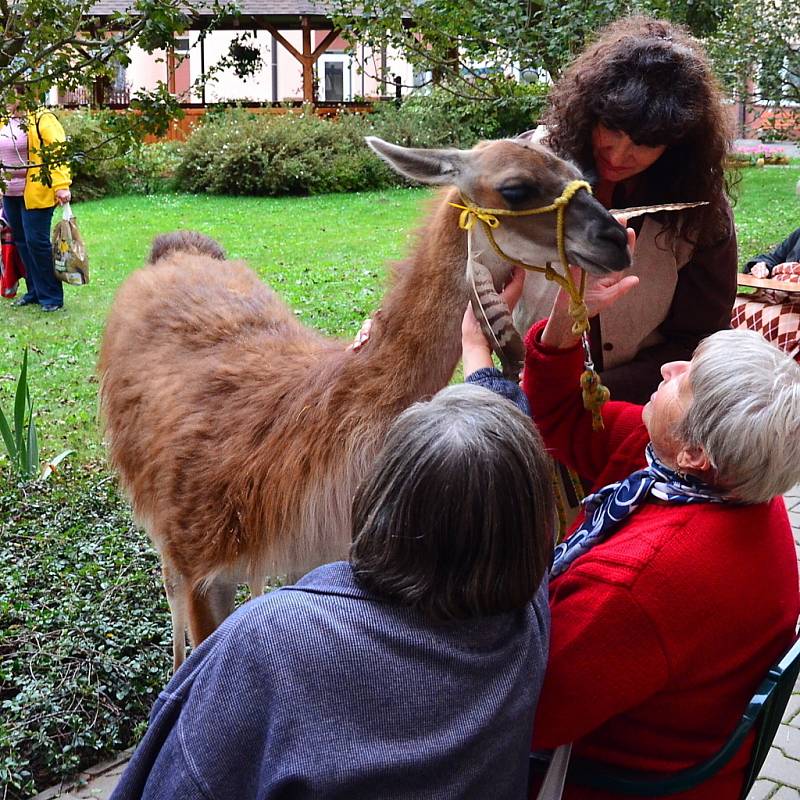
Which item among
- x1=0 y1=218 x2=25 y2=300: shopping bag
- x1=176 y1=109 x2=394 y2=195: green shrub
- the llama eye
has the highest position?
x1=176 y1=109 x2=394 y2=195: green shrub

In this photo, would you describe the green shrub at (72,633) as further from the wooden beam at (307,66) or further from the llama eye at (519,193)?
the wooden beam at (307,66)

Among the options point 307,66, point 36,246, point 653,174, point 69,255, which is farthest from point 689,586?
point 307,66

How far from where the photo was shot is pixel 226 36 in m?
31.2

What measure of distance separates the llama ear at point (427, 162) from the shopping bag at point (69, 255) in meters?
6.44

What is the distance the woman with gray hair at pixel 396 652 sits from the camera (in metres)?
1.46

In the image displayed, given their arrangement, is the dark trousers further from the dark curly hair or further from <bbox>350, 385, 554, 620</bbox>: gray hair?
<bbox>350, 385, 554, 620</bbox>: gray hair

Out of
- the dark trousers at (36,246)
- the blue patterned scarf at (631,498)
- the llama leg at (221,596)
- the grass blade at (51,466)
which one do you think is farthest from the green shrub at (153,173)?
the blue patterned scarf at (631,498)

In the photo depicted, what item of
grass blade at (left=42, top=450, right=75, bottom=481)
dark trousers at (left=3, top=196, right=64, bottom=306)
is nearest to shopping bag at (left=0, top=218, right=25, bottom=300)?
dark trousers at (left=3, top=196, right=64, bottom=306)

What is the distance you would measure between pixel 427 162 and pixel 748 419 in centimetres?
156

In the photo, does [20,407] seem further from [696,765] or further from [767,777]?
[696,765]

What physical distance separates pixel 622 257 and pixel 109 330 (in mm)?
2783

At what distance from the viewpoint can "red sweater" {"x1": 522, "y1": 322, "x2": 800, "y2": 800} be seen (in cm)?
170

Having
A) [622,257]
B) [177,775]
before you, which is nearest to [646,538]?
[177,775]

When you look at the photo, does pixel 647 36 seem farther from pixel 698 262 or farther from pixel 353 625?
pixel 353 625
